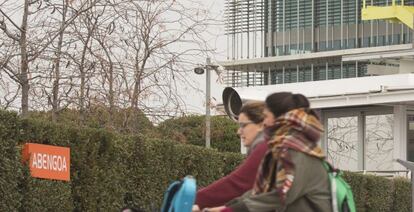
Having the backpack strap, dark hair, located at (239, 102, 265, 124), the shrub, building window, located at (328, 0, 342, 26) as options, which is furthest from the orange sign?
building window, located at (328, 0, 342, 26)

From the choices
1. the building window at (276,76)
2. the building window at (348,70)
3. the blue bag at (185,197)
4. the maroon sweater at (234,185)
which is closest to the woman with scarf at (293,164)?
the blue bag at (185,197)

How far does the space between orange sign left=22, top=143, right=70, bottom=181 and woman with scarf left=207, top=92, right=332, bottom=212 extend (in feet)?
18.0

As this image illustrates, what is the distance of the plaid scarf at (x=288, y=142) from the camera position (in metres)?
6.33

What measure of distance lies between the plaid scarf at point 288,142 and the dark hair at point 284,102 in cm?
3

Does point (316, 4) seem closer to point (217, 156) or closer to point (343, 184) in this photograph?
point (217, 156)

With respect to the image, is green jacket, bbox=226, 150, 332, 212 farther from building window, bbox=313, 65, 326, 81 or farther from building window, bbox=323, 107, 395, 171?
building window, bbox=313, 65, 326, 81

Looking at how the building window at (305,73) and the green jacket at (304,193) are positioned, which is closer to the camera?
the green jacket at (304,193)

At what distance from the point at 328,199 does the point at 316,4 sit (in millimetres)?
71732

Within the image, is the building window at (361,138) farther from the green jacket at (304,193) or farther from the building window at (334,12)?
the building window at (334,12)

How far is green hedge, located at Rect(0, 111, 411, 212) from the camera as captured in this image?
11250 millimetres

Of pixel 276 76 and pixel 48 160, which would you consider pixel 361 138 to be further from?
pixel 276 76

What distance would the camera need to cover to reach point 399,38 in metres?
71.9

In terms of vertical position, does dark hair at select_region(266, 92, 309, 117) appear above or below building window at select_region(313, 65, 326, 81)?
below

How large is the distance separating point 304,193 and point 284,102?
556mm
